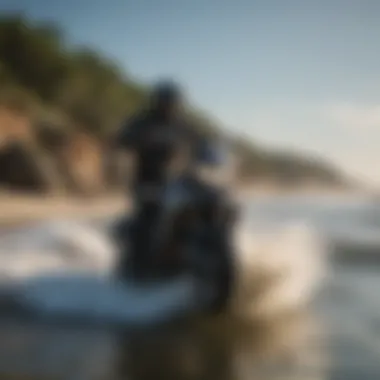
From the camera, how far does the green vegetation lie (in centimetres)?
121

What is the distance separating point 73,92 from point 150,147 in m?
0.18

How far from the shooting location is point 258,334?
44.6 inches

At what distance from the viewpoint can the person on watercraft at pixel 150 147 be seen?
118 centimetres

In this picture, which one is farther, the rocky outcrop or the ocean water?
the rocky outcrop

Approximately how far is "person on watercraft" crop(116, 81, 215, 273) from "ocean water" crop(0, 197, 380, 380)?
0.06m

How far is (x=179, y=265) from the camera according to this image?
1.18 metres

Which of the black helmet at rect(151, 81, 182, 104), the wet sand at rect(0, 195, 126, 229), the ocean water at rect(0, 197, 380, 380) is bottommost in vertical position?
the ocean water at rect(0, 197, 380, 380)

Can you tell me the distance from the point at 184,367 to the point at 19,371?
0.85ft

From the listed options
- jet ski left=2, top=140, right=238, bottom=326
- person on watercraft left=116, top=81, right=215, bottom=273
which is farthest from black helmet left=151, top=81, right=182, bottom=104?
jet ski left=2, top=140, right=238, bottom=326

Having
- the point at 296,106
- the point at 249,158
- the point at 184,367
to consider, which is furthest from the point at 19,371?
the point at 296,106

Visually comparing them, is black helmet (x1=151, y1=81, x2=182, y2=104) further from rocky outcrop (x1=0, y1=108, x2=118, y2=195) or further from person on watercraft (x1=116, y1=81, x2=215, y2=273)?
rocky outcrop (x1=0, y1=108, x2=118, y2=195)

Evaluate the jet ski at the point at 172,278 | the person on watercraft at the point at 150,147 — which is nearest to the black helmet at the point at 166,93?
the person on watercraft at the point at 150,147

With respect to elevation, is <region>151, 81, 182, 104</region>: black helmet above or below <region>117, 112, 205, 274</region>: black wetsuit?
above

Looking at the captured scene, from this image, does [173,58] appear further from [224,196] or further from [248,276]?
[248,276]
